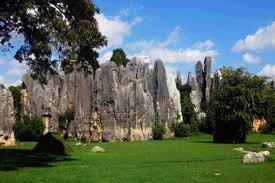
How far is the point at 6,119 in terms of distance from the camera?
212 ft

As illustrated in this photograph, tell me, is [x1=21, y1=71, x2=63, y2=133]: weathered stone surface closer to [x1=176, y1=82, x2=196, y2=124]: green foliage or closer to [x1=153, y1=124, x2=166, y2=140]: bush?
[x1=153, y1=124, x2=166, y2=140]: bush

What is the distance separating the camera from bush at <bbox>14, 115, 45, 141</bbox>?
8062 cm

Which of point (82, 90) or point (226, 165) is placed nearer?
point (226, 165)

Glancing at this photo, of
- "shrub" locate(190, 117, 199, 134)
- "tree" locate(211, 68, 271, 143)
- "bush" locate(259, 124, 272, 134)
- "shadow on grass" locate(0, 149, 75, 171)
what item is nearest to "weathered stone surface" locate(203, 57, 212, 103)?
"shrub" locate(190, 117, 199, 134)

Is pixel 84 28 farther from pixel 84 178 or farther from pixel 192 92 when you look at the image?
pixel 192 92

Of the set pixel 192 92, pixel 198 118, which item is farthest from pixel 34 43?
pixel 192 92

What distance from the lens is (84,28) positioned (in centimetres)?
3108

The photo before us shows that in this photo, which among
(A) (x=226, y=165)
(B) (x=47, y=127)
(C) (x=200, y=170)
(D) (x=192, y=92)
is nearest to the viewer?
(C) (x=200, y=170)

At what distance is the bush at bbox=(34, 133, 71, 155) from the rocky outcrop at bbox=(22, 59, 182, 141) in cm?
4326

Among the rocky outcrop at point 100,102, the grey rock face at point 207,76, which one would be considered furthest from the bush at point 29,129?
the grey rock face at point 207,76

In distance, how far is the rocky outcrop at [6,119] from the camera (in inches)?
2485

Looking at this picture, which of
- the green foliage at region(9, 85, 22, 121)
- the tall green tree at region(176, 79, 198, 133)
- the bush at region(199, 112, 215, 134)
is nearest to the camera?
the green foliage at region(9, 85, 22, 121)

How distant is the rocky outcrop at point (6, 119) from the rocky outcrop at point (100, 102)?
19.0 meters

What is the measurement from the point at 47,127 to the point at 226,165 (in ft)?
196
